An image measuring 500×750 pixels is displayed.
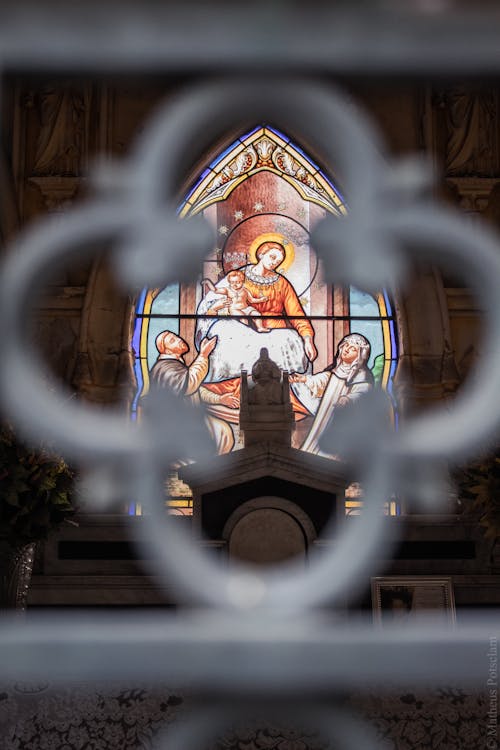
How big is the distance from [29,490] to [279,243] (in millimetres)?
5059

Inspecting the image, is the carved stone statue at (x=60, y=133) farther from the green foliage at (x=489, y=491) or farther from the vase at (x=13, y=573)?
the green foliage at (x=489, y=491)

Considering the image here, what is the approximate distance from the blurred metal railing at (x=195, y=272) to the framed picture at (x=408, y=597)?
13.2ft

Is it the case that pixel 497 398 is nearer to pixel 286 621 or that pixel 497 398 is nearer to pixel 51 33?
pixel 286 621

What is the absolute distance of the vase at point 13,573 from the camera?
10.3 feet

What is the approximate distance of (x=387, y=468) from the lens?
0.72 meters

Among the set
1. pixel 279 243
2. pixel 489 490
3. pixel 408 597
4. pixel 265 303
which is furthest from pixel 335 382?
pixel 489 490

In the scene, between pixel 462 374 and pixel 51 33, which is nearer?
pixel 51 33

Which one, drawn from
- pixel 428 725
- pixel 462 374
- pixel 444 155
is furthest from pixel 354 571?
pixel 444 155

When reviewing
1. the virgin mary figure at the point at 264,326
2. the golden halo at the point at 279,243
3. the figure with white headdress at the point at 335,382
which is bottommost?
the figure with white headdress at the point at 335,382

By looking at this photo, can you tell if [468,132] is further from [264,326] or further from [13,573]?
[13,573]

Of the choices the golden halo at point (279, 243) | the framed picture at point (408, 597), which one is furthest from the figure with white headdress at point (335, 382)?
the framed picture at point (408, 597)

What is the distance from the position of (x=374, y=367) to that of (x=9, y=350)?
22.9ft

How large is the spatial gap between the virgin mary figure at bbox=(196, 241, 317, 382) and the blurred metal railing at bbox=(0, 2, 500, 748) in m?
6.77

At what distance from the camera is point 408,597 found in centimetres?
482
